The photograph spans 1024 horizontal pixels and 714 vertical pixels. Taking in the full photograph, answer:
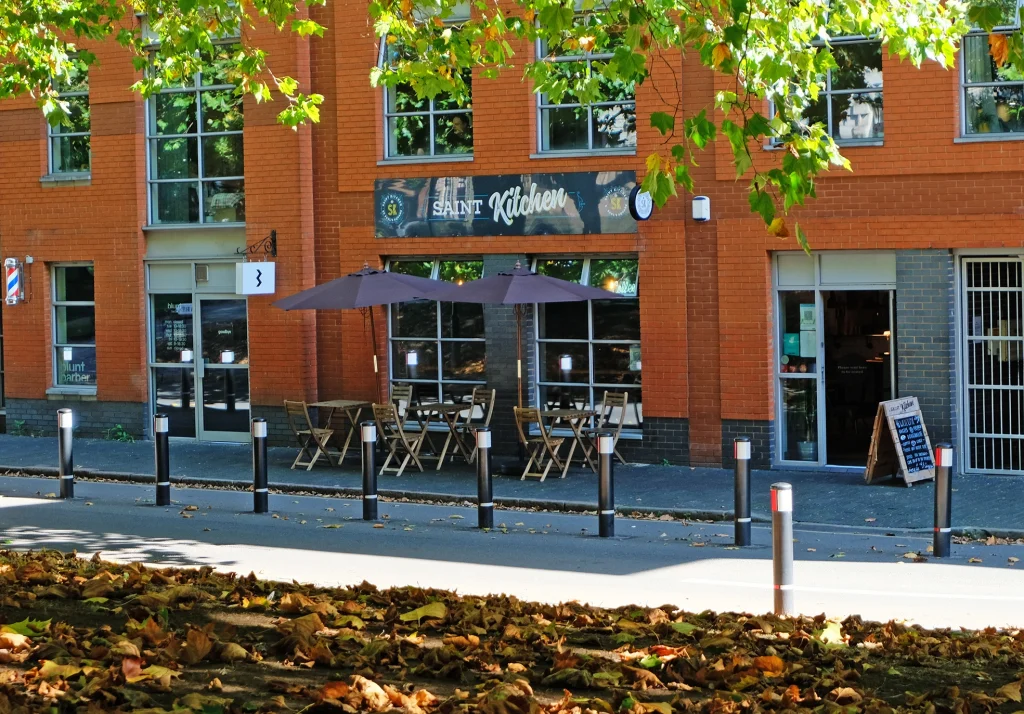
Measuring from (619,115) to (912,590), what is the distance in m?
9.23

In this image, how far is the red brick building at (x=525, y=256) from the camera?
53.2 ft

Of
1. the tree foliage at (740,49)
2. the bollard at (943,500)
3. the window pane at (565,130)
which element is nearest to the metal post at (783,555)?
the tree foliage at (740,49)

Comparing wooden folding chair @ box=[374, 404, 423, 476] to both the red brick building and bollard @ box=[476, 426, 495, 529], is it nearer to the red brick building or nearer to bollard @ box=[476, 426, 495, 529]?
the red brick building

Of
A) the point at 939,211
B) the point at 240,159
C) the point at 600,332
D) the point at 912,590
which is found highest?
the point at 240,159

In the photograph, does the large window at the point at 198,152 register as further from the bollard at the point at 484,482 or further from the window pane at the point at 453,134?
the bollard at the point at 484,482

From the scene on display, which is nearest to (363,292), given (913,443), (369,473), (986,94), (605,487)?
(369,473)

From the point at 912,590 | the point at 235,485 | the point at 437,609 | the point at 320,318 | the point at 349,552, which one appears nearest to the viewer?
the point at 437,609

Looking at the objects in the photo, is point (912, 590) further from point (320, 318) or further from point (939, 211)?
point (320, 318)

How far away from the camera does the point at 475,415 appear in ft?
62.4

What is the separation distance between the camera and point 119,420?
21750 millimetres

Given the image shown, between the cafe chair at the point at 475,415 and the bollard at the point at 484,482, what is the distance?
438 centimetres

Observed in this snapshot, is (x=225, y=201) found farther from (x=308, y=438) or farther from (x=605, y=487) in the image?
(x=605, y=487)

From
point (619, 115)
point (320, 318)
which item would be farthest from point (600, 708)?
point (320, 318)

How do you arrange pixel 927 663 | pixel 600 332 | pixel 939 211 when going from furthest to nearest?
pixel 600 332, pixel 939 211, pixel 927 663
